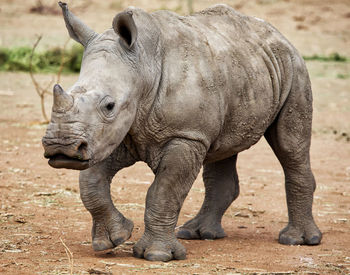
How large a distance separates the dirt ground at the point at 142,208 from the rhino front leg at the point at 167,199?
5.6 inches

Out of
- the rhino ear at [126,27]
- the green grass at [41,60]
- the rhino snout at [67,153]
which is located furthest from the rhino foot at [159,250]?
the green grass at [41,60]

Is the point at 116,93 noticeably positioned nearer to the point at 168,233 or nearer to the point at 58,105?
the point at 58,105

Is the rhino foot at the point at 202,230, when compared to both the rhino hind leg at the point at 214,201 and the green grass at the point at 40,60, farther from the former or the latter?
the green grass at the point at 40,60

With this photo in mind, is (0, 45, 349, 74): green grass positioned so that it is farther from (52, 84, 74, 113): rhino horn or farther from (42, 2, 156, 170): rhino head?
(52, 84, 74, 113): rhino horn

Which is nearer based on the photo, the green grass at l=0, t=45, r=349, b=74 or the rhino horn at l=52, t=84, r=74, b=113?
the rhino horn at l=52, t=84, r=74, b=113

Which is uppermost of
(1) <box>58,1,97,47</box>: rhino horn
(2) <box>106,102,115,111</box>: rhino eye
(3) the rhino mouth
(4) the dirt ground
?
(1) <box>58,1,97,47</box>: rhino horn

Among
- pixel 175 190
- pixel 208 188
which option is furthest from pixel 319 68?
pixel 175 190

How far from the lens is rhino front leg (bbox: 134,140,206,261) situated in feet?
21.5

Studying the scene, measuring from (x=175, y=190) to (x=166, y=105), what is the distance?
704 millimetres

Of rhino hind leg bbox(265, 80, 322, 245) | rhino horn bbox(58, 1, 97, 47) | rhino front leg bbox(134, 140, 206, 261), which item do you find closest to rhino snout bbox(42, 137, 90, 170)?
rhino front leg bbox(134, 140, 206, 261)

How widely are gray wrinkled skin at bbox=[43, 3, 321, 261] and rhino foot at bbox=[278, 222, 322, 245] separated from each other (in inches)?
0.4

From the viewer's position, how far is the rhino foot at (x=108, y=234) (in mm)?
6613

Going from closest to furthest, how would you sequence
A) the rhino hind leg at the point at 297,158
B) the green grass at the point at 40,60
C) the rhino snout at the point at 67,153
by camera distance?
the rhino snout at the point at 67,153
the rhino hind leg at the point at 297,158
the green grass at the point at 40,60

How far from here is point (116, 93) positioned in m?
6.07
